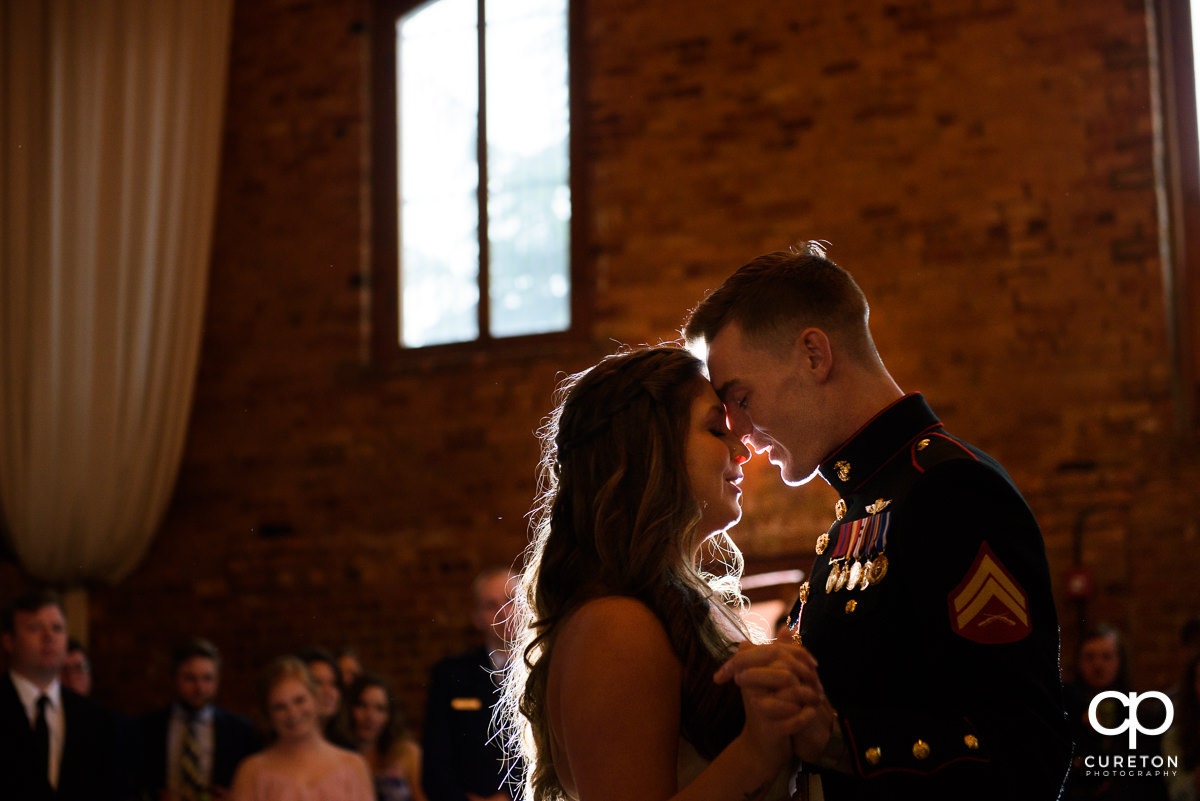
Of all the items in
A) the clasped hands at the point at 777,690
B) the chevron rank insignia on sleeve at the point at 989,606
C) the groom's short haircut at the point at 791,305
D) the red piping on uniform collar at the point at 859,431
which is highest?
the groom's short haircut at the point at 791,305

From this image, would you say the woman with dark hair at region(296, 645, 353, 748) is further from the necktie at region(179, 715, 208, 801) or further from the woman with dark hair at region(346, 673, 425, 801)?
the necktie at region(179, 715, 208, 801)

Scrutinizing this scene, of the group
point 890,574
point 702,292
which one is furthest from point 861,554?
point 702,292

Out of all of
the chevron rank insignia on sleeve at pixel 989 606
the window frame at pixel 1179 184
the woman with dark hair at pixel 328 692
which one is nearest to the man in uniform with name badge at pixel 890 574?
the chevron rank insignia on sleeve at pixel 989 606

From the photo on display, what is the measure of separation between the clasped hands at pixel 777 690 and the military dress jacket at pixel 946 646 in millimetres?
126

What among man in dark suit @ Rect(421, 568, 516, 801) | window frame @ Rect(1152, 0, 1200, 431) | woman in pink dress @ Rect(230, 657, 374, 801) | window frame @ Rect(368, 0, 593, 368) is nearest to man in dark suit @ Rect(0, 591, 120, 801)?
woman in pink dress @ Rect(230, 657, 374, 801)

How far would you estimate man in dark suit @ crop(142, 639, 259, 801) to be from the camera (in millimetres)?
5531

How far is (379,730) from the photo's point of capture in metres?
5.72

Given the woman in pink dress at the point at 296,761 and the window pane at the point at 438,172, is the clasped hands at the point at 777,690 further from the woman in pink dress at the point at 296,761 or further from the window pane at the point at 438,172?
the window pane at the point at 438,172

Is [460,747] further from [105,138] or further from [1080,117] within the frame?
[105,138]

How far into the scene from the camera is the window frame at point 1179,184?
581 centimetres

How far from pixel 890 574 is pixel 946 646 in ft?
0.53

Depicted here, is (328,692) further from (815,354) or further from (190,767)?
(815,354)

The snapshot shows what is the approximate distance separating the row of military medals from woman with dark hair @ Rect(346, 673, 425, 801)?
3.92 meters

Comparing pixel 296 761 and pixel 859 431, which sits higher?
pixel 859 431
